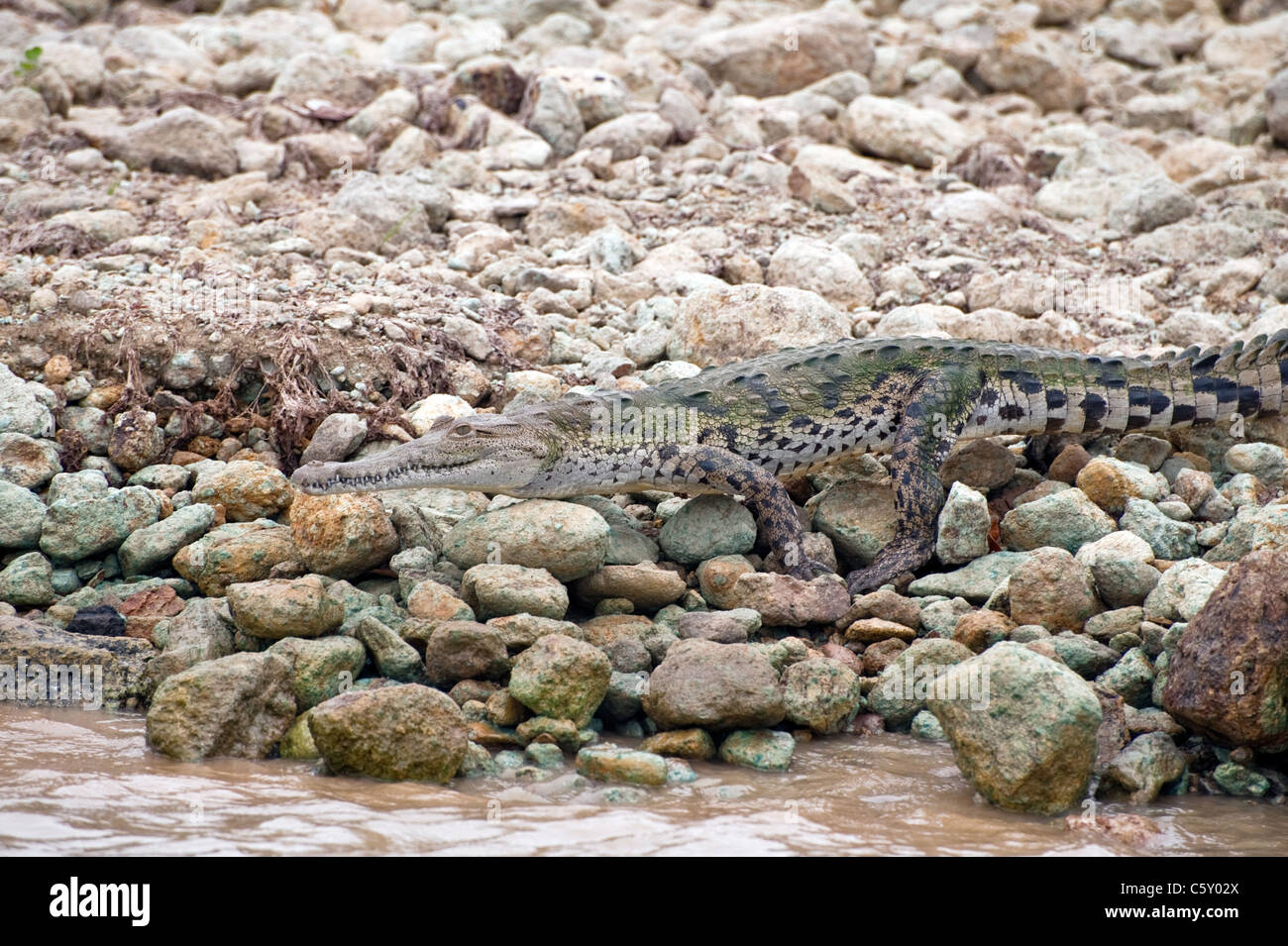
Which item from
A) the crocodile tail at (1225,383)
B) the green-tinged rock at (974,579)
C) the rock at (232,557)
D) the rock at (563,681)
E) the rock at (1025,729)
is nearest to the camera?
the rock at (1025,729)

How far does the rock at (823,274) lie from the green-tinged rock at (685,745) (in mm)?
4920

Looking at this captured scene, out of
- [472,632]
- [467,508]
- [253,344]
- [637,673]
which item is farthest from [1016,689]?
[253,344]

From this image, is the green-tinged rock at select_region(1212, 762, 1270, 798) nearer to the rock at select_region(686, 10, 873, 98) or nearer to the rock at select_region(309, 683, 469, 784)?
the rock at select_region(309, 683, 469, 784)

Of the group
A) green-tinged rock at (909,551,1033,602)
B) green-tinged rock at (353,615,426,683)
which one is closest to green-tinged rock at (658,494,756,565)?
green-tinged rock at (909,551,1033,602)

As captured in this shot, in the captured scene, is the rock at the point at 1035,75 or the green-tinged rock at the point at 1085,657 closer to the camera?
the green-tinged rock at the point at 1085,657

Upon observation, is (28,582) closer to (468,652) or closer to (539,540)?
(468,652)

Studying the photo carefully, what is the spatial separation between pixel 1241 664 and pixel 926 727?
1.31 meters

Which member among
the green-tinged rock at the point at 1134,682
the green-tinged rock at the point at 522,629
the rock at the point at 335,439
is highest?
the rock at the point at 335,439

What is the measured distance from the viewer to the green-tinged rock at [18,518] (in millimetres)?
6246

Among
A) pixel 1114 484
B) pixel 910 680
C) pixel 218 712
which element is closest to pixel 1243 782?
pixel 910 680

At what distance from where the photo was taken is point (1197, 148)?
41.7 feet

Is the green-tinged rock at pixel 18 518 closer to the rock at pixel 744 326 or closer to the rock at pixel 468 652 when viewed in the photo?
the rock at pixel 468 652

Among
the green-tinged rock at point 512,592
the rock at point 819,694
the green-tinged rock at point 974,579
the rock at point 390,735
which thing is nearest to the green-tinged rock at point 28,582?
the green-tinged rock at point 512,592

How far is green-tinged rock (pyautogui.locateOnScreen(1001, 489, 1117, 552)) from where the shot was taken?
6.45 meters
